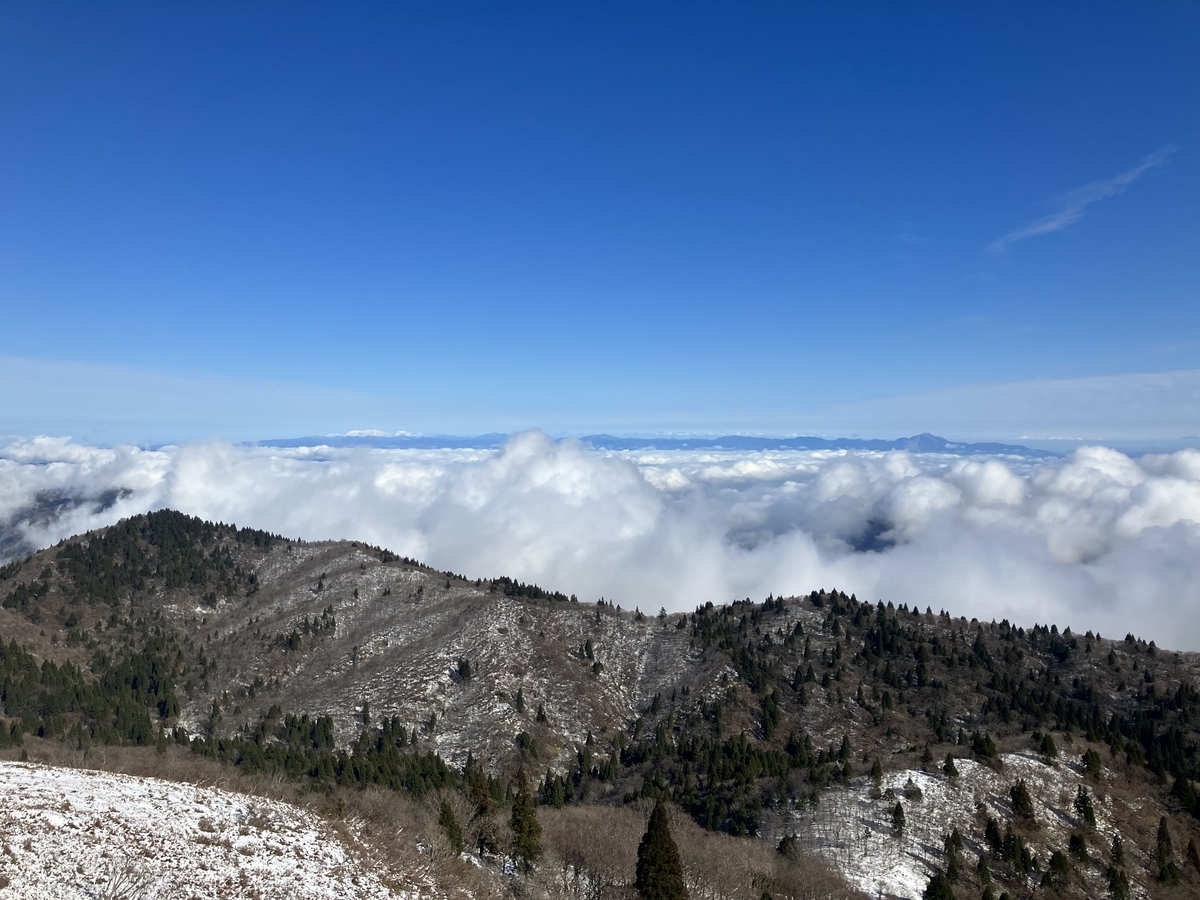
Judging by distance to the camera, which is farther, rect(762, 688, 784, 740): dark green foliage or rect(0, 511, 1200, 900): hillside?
rect(762, 688, 784, 740): dark green foliage

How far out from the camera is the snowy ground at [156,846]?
1181 inches

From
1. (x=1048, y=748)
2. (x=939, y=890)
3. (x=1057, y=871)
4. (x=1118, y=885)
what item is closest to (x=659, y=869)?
(x=939, y=890)

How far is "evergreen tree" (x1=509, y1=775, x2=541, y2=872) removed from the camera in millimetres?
59763

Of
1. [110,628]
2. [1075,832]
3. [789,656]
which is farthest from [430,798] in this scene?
[110,628]

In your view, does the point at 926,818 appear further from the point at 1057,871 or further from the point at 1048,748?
the point at 1048,748

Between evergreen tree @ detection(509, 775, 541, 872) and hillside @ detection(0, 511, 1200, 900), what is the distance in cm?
734

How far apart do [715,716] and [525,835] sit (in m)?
93.0

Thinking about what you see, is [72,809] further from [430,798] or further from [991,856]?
[991,856]

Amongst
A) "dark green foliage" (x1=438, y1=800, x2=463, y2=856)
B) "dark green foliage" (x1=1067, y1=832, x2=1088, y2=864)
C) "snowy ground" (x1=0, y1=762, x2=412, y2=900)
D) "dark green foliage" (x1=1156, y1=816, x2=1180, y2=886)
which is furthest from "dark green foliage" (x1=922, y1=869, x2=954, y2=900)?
"snowy ground" (x1=0, y1=762, x2=412, y2=900)

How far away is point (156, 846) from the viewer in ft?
112

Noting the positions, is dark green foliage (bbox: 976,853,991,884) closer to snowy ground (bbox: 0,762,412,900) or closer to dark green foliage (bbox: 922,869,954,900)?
dark green foliage (bbox: 922,869,954,900)

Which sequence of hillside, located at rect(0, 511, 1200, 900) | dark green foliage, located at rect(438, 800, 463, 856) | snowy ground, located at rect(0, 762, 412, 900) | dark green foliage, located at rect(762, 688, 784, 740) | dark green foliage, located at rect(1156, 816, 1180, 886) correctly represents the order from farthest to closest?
dark green foliage, located at rect(762, 688, 784, 740) → hillside, located at rect(0, 511, 1200, 900) → dark green foliage, located at rect(1156, 816, 1180, 886) → dark green foliage, located at rect(438, 800, 463, 856) → snowy ground, located at rect(0, 762, 412, 900)

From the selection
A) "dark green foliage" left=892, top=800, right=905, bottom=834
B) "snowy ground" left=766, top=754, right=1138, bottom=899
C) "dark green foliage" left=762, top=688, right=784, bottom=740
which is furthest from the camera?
"dark green foliage" left=762, top=688, right=784, bottom=740

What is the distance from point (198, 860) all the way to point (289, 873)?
14.3 ft
